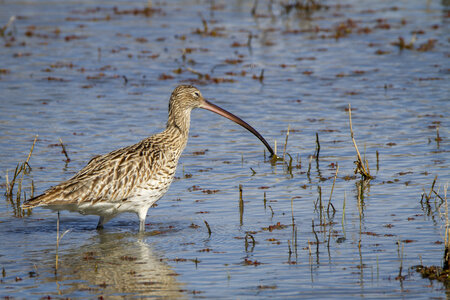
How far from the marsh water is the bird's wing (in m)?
0.59

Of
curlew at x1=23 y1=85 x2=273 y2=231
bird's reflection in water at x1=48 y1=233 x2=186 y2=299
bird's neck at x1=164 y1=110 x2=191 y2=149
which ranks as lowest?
bird's reflection in water at x1=48 y1=233 x2=186 y2=299

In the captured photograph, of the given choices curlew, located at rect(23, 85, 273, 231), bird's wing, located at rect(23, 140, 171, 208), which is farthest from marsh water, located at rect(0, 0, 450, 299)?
bird's wing, located at rect(23, 140, 171, 208)

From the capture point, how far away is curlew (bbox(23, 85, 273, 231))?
30.2 ft

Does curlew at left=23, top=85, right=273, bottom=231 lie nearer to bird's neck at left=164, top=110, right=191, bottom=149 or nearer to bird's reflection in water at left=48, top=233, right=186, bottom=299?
bird's neck at left=164, top=110, right=191, bottom=149

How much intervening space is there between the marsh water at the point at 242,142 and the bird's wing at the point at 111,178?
591 millimetres

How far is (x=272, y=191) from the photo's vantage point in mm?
10969

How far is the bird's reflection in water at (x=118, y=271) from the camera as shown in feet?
25.3

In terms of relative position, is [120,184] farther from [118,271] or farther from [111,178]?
[118,271]

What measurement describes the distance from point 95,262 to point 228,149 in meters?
4.96

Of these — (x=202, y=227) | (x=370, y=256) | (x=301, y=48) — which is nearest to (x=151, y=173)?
(x=202, y=227)

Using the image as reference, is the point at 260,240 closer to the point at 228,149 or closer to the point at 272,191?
the point at 272,191

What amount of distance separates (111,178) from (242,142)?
461 cm

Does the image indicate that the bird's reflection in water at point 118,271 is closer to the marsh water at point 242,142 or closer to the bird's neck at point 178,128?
the marsh water at point 242,142

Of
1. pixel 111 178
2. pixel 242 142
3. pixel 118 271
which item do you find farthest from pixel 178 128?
pixel 242 142
